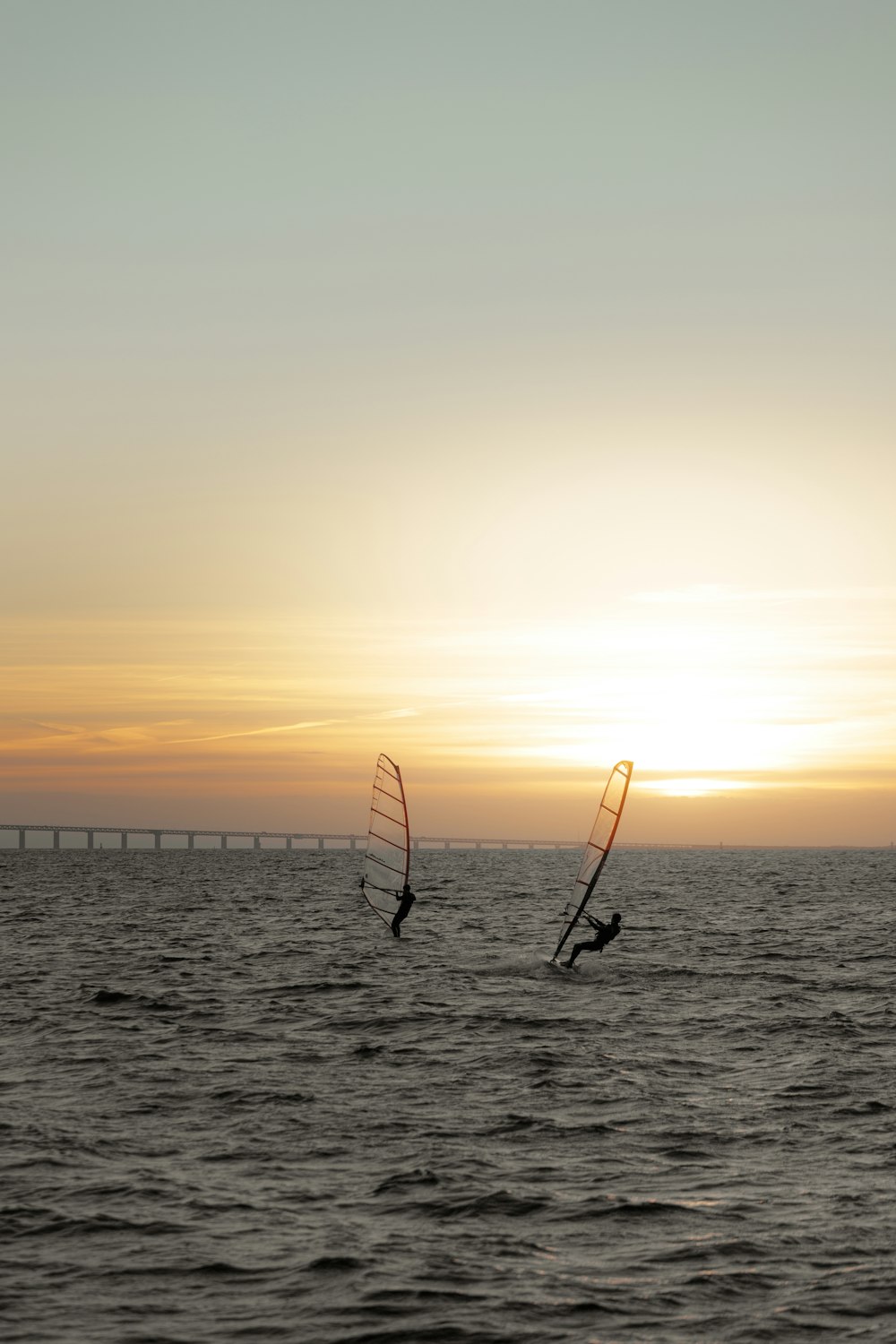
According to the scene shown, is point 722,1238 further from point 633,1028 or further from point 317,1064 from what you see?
point 633,1028

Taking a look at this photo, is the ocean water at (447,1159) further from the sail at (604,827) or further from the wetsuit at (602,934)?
the sail at (604,827)

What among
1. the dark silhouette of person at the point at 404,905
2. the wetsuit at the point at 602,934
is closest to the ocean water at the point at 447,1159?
the wetsuit at the point at 602,934

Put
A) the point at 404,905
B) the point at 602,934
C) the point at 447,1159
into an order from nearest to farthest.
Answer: the point at 447,1159
the point at 602,934
the point at 404,905

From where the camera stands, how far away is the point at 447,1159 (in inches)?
665

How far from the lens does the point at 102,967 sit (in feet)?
136

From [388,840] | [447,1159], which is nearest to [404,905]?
[388,840]

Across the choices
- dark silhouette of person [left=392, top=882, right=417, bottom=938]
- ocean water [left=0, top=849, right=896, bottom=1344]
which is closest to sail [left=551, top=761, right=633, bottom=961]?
ocean water [left=0, top=849, right=896, bottom=1344]

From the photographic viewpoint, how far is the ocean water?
1191cm

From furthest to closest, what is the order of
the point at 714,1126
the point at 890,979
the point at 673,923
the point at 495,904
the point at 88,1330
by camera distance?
1. the point at 495,904
2. the point at 673,923
3. the point at 890,979
4. the point at 714,1126
5. the point at 88,1330

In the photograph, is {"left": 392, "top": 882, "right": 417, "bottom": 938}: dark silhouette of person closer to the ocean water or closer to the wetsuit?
the ocean water

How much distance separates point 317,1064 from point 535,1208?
9266 mm

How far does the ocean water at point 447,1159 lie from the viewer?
39.1 feet

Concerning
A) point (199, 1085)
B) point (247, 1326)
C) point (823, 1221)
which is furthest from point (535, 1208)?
point (199, 1085)

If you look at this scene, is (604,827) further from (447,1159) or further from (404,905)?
(447,1159)
